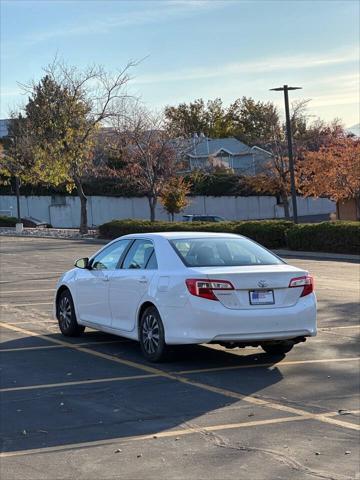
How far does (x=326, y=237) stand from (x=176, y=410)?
2436 cm

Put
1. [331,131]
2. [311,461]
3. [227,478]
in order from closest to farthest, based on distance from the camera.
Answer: [227,478] → [311,461] → [331,131]

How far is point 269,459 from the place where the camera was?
5566mm

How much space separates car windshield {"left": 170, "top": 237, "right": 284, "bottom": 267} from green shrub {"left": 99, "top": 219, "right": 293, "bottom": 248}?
23600mm

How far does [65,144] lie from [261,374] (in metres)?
35.2

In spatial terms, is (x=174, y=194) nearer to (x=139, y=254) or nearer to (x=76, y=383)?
(x=139, y=254)

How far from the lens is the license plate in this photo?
8.38 m

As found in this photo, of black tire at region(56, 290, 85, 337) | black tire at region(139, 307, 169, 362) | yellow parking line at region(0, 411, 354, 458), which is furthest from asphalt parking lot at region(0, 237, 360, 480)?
black tire at region(56, 290, 85, 337)

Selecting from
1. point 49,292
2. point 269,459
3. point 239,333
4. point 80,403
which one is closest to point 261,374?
point 239,333

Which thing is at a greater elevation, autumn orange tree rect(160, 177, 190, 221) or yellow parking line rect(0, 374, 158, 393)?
autumn orange tree rect(160, 177, 190, 221)

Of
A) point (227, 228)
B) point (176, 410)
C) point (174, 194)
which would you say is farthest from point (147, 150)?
point (176, 410)

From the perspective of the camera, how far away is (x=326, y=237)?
30453 mm

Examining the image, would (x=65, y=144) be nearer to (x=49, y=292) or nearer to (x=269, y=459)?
(x=49, y=292)

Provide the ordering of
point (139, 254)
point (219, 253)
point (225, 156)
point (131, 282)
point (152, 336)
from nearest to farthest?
1. point (152, 336)
2. point (219, 253)
3. point (131, 282)
4. point (139, 254)
5. point (225, 156)

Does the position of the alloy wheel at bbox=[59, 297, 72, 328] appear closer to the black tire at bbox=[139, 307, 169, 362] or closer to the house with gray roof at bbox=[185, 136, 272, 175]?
the black tire at bbox=[139, 307, 169, 362]
